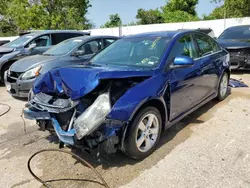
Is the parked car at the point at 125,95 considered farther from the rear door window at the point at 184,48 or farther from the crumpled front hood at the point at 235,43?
the crumpled front hood at the point at 235,43

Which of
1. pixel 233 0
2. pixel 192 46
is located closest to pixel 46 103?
pixel 192 46

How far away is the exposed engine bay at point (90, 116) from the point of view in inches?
105

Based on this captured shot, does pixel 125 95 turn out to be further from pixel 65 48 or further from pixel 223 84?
pixel 65 48

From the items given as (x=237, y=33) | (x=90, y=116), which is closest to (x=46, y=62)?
(x=90, y=116)

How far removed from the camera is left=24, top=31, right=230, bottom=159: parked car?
272cm

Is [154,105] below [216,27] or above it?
below

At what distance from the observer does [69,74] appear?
2.99m

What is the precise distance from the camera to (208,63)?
4.50 metres

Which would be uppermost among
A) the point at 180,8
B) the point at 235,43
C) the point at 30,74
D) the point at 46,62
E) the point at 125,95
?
the point at 180,8

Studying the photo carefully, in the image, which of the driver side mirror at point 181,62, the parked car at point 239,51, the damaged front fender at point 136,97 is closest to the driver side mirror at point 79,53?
the driver side mirror at point 181,62

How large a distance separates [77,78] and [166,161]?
151cm

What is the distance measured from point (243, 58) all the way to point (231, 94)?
97.9 inches

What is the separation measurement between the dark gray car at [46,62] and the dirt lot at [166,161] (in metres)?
1.50

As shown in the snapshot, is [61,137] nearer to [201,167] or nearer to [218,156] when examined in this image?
[201,167]
